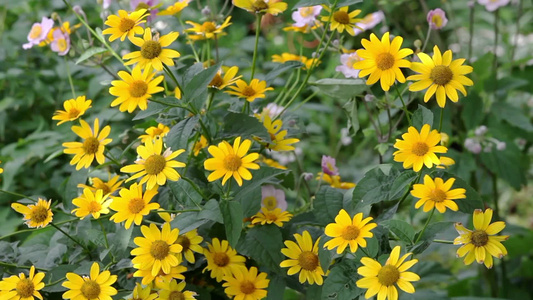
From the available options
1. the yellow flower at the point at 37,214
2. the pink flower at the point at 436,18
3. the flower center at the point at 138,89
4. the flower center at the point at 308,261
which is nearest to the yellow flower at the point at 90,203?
the yellow flower at the point at 37,214

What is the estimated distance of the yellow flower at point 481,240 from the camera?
79 cm

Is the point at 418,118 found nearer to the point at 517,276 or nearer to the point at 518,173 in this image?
the point at 518,173

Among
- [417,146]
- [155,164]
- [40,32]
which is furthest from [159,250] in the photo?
[40,32]

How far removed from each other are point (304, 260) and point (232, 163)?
0.17m

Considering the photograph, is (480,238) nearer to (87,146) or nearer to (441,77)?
(441,77)

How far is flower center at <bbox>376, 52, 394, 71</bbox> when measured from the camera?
0.81m

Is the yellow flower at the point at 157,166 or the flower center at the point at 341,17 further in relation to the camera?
the flower center at the point at 341,17

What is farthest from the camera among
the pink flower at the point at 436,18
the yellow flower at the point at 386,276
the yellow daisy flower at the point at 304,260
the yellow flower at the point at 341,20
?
the pink flower at the point at 436,18

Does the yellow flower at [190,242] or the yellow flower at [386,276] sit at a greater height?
the yellow flower at [386,276]

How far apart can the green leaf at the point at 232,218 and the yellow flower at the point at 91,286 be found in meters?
0.15

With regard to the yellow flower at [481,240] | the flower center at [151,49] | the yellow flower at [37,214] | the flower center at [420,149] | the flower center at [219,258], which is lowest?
the flower center at [219,258]

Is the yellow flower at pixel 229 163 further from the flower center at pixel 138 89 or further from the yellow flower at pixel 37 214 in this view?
the yellow flower at pixel 37 214

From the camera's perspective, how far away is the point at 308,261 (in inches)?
34.2

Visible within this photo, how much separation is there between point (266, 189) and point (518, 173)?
65cm
